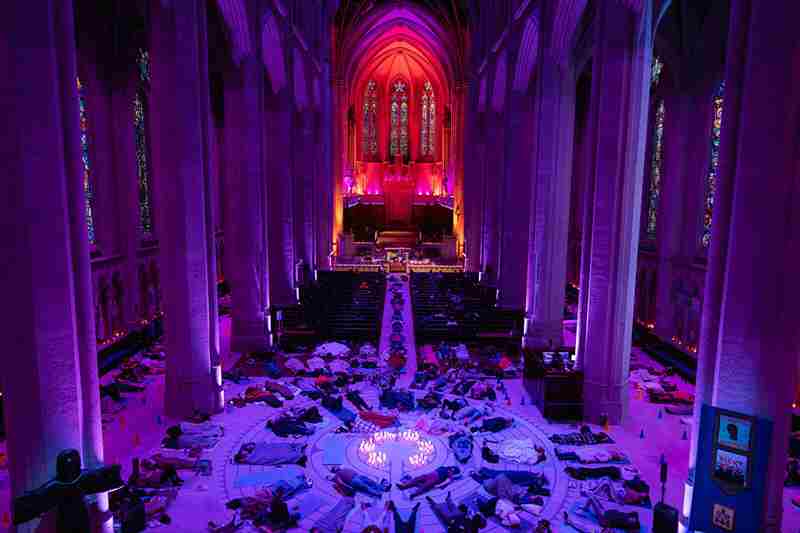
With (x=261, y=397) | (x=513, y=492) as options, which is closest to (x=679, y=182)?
(x=513, y=492)

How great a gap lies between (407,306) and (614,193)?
14.2 m

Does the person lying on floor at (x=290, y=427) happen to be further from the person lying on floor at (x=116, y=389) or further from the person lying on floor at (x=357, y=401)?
the person lying on floor at (x=116, y=389)

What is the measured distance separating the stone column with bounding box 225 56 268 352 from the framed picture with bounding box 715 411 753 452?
46.3 ft

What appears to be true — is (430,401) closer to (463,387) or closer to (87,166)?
(463,387)

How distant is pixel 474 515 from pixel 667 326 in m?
13.5

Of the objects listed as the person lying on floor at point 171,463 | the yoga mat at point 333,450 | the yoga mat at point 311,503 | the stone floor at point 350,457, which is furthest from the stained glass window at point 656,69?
the person lying on floor at point 171,463

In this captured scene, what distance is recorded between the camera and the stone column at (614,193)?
1189 centimetres

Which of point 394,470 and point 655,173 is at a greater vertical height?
point 655,173

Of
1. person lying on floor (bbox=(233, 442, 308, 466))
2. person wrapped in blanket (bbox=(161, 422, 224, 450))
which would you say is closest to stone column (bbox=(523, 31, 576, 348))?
person lying on floor (bbox=(233, 442, 308, 466))

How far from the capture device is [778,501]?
776 centimetres

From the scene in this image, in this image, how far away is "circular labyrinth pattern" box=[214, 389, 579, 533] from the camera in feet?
30.1

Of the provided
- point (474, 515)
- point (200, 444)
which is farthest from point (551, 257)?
point (200, 444)

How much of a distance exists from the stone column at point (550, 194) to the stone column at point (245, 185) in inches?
364

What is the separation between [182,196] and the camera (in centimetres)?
1237
